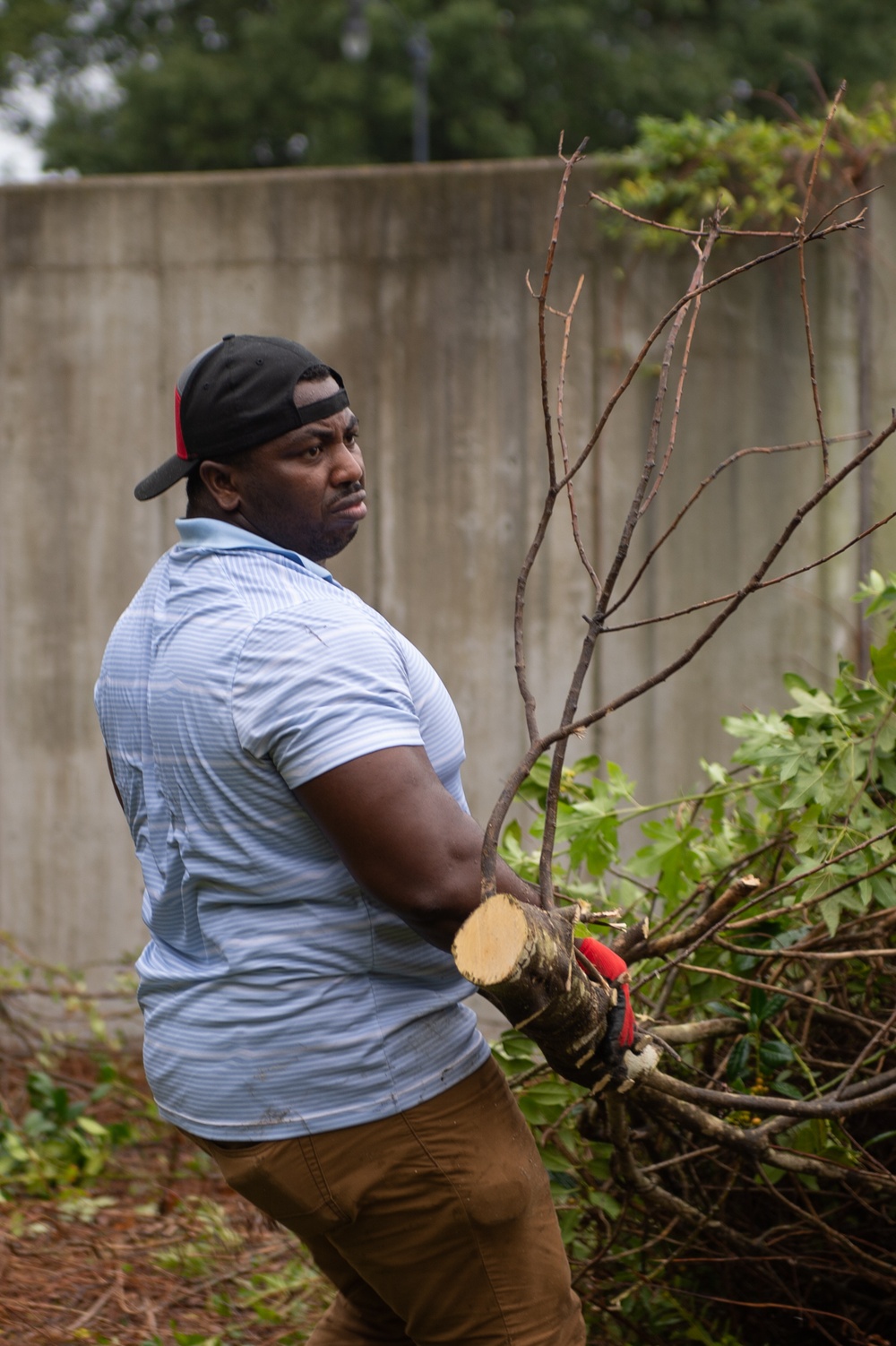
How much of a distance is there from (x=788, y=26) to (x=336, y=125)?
21.5 ft

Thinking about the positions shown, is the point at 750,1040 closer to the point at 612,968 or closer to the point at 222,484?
the point at 612,968

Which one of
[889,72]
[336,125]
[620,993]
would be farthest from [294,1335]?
[889,72]

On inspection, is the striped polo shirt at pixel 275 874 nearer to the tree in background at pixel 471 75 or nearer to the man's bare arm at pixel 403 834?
the man's bare arm at pixel 403 834

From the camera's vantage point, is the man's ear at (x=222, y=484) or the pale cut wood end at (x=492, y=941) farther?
the man's ear at (x=222, y=484)

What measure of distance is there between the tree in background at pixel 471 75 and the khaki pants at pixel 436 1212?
18399mm

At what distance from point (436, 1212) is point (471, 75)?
1919 centimetres

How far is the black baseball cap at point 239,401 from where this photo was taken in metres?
1.87

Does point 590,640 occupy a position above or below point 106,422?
below

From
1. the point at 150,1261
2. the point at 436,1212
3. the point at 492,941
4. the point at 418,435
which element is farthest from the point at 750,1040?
the point at 418,435

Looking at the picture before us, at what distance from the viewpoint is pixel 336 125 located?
1847 cm

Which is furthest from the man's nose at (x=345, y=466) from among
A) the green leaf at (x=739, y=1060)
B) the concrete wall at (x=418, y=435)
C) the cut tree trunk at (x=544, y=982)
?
the concrete wall at (x=418, y=435)

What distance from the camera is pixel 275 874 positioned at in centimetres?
172

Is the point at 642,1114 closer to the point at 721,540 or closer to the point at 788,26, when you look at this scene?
the point at 721,540

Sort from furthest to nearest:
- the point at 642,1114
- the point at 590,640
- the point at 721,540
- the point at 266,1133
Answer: the point at 721,540
the point at 642,1114
the point at 590,640
the point at 266,1133
